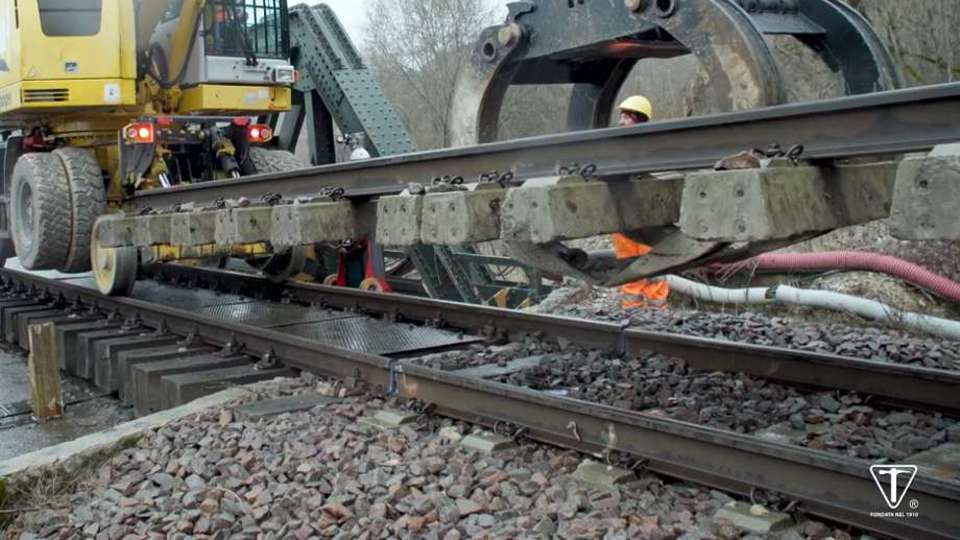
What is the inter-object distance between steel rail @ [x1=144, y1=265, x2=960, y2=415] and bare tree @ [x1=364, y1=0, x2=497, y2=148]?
22532 millimetres

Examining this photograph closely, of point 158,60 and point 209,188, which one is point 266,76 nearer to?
point 158,60

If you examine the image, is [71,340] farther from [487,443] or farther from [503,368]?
[487,443]

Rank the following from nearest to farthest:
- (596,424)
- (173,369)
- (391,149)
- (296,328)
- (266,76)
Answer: (596,424) → (173,369) → (296,328) → (266,76) → (391,149)

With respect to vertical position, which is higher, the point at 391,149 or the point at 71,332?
the point at 391,149

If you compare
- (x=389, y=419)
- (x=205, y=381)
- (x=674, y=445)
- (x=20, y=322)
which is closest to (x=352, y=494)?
(x=389, y=419)

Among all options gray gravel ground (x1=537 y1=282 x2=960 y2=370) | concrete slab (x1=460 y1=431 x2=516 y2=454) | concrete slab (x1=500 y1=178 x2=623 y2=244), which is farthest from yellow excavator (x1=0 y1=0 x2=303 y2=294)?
concrete slab (x1=500 y1=178 x2=623 y2=244)

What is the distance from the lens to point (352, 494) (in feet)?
13.8

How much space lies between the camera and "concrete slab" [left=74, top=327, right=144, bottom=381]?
780 centimetres

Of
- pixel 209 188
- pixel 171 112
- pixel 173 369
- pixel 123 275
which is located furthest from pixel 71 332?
pixel 171 112

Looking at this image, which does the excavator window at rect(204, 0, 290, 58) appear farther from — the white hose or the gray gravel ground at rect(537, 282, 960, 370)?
the white hose

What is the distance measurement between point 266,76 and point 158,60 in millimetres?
1220

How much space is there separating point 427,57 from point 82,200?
902 inches

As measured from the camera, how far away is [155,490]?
452 cm

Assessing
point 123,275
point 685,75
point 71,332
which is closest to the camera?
point 71,332
